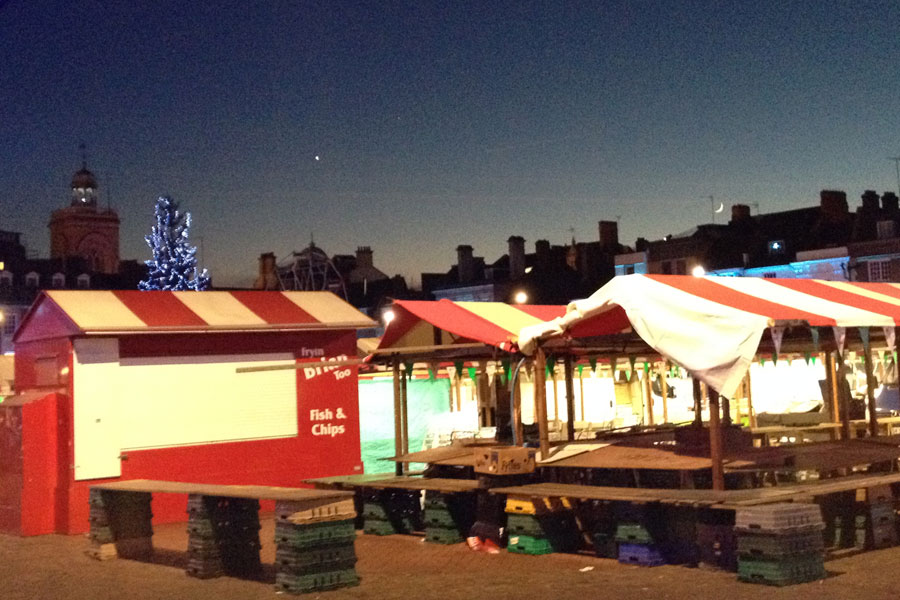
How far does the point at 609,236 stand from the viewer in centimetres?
7050

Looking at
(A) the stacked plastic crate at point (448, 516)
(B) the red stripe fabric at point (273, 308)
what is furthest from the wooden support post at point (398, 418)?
(A) the stacked plastic crate at point (448, 516)

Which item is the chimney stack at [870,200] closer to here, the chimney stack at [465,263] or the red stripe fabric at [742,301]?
the chimney stack at [465,263]

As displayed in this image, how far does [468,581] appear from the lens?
36.6 ft

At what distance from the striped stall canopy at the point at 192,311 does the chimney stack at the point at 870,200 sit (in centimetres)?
4502

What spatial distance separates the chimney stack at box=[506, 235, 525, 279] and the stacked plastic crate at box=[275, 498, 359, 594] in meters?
59.5

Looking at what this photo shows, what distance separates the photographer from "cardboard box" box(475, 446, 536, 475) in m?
13.3

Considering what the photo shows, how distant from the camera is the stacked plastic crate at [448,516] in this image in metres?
14.0

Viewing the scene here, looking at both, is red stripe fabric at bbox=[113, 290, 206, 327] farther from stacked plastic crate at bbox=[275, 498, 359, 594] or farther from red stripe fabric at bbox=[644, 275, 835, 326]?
red stripe fabric at bbox=[644, 275, 835, 326]

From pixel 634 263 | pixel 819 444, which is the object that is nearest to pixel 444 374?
pixel 819 444

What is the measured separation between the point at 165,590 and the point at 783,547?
5.78m

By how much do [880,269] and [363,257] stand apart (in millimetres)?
35468

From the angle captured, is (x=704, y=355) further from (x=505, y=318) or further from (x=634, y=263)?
(x=634, y=263)

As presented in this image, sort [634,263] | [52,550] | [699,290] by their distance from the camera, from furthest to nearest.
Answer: [634,263] → [52,550] → [699,290]

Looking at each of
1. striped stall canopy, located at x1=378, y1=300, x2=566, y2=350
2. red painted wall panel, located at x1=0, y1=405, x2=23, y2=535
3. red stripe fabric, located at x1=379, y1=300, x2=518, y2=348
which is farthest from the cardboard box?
red painted wall panel, located at x1=0, y1=405, x2=23, y2=535
